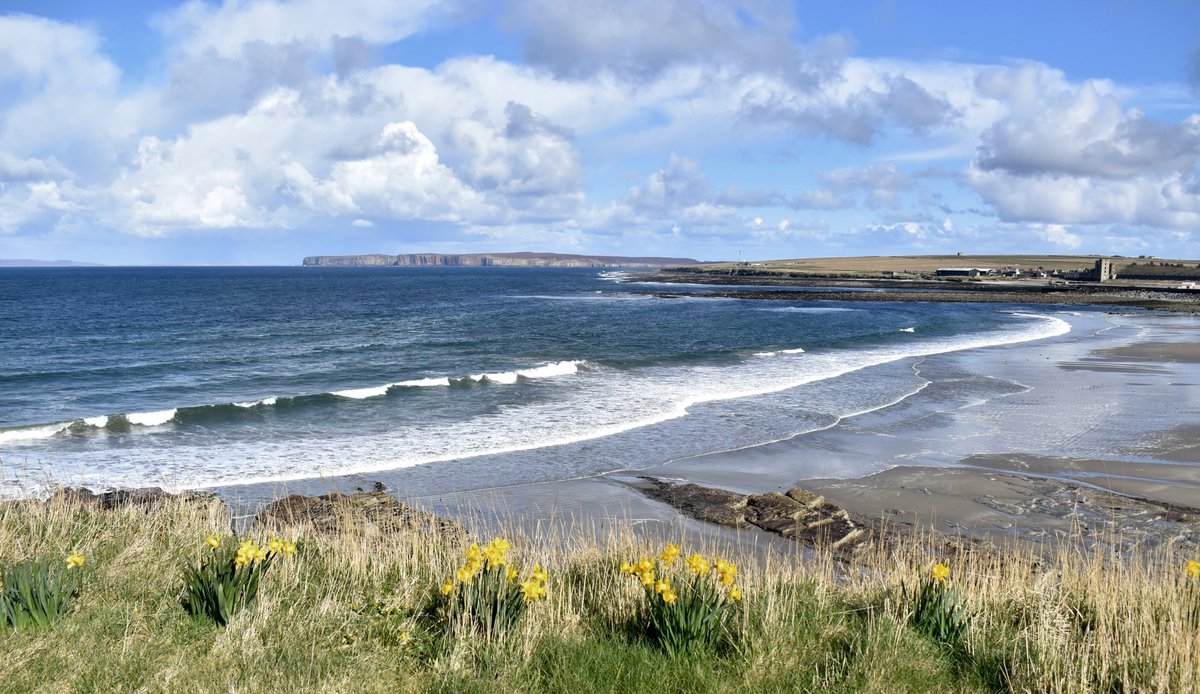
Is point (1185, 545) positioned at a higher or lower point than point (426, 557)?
lower

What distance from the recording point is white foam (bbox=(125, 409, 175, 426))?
2036cm

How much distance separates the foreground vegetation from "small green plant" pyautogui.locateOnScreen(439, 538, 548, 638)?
20 mm

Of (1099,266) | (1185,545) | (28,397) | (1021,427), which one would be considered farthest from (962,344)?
(1099,266)

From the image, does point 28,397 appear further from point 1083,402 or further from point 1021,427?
point 1083,402

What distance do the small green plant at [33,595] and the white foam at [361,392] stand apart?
18175 millimetres

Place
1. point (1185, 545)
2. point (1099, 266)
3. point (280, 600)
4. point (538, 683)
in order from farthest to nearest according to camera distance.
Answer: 1. point (1099, 266)
2. point (1185, 545)
3. point (280, 600)
4. point (538, 683)

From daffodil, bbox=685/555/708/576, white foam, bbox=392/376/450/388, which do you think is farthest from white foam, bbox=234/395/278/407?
daffodil, bbox=685/555/708/576

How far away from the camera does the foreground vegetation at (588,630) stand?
5.25 m

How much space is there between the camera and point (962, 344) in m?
40.9

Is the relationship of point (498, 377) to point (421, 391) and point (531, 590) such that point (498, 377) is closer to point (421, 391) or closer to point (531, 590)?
point (421, 391)

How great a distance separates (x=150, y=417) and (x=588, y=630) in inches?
716

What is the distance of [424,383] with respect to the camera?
26.7m

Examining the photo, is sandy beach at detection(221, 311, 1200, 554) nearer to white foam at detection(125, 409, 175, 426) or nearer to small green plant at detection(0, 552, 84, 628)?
small green plant at detection(0, 552, 84, 628)

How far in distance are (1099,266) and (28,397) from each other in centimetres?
11514
